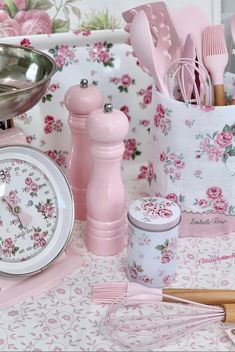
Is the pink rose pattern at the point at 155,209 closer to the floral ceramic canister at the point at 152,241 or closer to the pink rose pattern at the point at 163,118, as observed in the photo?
the floral ceramic canister at the point at 152,241

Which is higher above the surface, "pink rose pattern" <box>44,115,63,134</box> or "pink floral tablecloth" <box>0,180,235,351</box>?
"pink rose pattern" <box>44,115,63,134</box>

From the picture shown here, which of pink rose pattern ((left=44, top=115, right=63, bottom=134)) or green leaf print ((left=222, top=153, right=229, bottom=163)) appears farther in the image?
pink rose pattern ((left=44, top=115, right=63, bottom=134))

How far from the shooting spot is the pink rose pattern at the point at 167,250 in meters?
0.87

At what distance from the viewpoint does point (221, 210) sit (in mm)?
1000

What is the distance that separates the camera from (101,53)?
113cm

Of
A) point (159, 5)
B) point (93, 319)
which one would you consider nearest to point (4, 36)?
point (159, 5)

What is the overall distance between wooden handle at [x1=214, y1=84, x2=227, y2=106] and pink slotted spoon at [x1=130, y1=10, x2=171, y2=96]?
8 cm

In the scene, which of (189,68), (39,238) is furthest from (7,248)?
(189,68)

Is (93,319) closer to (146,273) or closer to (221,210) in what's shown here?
(146,273)

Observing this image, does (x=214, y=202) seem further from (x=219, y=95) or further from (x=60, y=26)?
(x=60, y=26)

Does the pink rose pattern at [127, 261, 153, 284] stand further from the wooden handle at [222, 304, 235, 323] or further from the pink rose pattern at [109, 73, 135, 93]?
the pink rose pattern at [109, 73, 135, 93]

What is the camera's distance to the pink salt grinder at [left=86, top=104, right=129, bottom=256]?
2.97 feet

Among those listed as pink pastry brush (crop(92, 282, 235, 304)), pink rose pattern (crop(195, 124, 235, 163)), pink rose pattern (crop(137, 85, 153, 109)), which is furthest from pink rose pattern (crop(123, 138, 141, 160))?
pink pastry brush (crop(92, 282, 235, 304))

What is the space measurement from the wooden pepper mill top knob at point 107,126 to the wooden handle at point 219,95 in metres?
0.17
